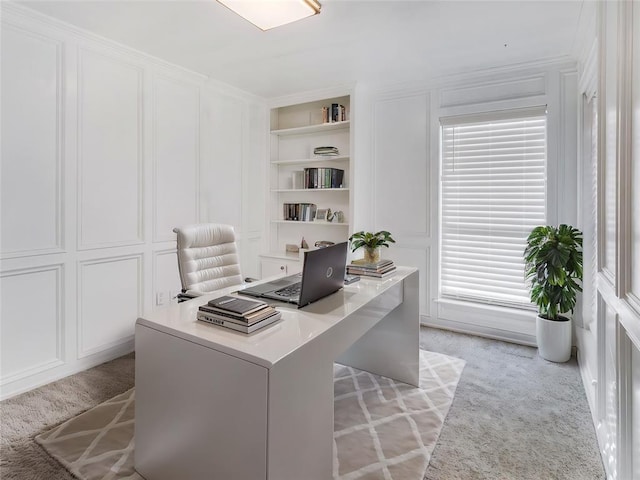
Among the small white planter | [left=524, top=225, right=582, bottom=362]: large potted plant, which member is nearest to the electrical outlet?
[left=524, top=225, right=582, bottom=362]: large potted plant

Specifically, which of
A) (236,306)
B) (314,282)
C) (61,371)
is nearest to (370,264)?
(314,282)

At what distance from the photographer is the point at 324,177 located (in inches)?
158

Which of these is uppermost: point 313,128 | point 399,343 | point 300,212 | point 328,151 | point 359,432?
point 313,128

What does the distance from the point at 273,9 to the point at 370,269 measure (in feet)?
5.39

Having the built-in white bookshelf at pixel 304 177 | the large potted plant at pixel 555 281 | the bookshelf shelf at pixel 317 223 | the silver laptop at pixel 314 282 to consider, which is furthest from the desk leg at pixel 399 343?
the bookshelf shelf at pixel 317 223

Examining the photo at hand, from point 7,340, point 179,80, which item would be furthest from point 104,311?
point 179,80

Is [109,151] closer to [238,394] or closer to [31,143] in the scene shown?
[31,143]

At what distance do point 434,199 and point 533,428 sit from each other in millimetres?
2167

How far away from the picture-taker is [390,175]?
12.5ft

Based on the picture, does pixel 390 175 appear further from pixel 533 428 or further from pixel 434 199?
pixel 533 428

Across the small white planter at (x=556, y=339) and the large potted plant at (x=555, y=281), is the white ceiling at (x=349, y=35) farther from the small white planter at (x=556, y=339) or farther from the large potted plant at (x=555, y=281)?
the small white planter at (x=556, y=339)

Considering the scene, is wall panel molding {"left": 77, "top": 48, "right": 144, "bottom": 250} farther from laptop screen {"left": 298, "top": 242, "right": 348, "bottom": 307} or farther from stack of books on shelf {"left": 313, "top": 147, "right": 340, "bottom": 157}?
laptop screen {"left": 298, "top": 242, "right": 348, "bottom": 307}

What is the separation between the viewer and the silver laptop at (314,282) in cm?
156

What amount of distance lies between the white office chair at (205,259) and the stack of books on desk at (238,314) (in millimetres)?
864
